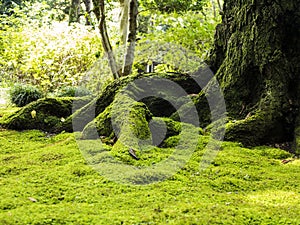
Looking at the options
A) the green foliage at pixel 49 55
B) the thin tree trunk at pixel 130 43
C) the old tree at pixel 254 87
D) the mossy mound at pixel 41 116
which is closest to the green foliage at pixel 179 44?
the green foliage at pixel 49 55

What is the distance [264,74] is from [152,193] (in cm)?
282

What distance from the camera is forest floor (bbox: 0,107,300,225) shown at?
226 centimetres

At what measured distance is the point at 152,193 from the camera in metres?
2.68

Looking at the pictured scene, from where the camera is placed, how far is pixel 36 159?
11.9 feet

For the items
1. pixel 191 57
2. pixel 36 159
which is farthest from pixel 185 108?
pixel 191 57

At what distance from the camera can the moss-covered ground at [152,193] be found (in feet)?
7.40

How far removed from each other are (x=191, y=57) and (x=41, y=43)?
201 inches

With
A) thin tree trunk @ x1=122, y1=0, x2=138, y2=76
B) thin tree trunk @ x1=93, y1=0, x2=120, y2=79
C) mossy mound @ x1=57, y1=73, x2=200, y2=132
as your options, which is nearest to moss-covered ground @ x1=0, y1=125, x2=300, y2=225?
mossy mound @ x1=57, y1=73, x2=200, y2=132

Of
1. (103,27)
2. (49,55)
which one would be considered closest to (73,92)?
(103,27)

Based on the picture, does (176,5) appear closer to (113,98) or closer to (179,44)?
(179,44)

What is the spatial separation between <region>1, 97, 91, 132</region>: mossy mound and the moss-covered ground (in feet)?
5.08

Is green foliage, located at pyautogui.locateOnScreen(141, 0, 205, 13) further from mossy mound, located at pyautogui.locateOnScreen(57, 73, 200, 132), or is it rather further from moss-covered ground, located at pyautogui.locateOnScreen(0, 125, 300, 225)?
moss-covered ground, located at pyautogui.locateOnScreen(0, 125, 300, 225)

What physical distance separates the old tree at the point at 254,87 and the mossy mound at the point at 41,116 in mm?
21

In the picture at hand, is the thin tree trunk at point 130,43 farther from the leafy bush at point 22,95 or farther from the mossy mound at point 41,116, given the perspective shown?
the leafy bush at point 22,95
